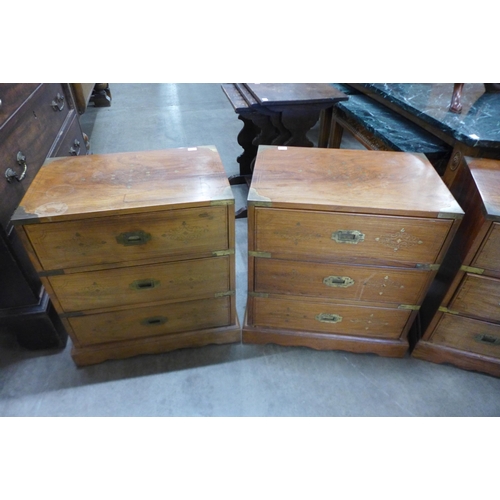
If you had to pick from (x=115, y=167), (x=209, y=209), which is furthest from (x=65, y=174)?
(x=209, y=209)

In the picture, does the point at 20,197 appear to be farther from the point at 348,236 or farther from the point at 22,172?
the point at 348,236

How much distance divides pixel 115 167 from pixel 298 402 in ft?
3.44

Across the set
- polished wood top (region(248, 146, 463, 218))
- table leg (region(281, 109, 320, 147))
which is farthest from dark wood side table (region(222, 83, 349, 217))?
polished wood top (region(248, 146, 463, 218))

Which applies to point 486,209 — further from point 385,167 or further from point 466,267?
point 385,167

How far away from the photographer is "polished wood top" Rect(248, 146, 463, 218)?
0.99 metres

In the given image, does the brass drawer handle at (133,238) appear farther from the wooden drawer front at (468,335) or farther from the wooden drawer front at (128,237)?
the wooden drawer front at (468,335)

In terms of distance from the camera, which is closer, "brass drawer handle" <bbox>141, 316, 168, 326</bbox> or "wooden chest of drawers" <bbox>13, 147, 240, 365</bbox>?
"wooden chest of drawers" <bbox>13, 147, 240, 365</bbox>

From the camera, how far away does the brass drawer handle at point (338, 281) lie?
3.85ft

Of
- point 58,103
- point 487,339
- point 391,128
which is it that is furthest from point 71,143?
point 487,339

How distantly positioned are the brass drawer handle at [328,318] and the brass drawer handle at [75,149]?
1509 millimetres

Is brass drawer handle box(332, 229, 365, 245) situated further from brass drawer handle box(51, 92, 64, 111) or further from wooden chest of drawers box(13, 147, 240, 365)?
brass drawer handle box(51, 92, 64, 111)

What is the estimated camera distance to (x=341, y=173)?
3.72 ft

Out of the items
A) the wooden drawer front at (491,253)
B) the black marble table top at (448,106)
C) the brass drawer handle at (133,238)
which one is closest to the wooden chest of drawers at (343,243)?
the wooden drawer front at (491,253)

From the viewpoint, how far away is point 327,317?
132 cm
